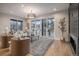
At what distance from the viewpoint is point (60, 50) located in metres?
3.05

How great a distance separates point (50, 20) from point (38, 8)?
418 millimetres

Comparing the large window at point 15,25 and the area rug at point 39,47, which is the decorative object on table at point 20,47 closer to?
the area rug at point 39,47

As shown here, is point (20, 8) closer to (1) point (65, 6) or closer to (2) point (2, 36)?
(2) point (2, 36)

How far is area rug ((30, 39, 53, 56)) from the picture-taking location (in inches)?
121

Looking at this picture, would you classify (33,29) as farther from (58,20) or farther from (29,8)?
(58,20)

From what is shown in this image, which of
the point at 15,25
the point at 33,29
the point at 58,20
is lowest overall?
the point at 33,29

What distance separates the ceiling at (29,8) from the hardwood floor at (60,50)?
84 cm

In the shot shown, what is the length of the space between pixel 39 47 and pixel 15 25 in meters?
0.79

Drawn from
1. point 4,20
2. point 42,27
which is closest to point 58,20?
point 42,27

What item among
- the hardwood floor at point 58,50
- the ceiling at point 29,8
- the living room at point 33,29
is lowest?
the hardwood floor at point 58,50

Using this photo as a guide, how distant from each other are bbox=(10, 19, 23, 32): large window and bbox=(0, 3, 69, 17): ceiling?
173mm

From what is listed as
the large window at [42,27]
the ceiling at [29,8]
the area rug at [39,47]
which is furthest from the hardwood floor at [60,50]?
the ceiling at [29,8]

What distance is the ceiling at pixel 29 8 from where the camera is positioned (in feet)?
10.00

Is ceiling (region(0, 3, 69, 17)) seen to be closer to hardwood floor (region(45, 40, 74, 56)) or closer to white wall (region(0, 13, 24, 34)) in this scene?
white wall (region(0, 13, 24, 34))
